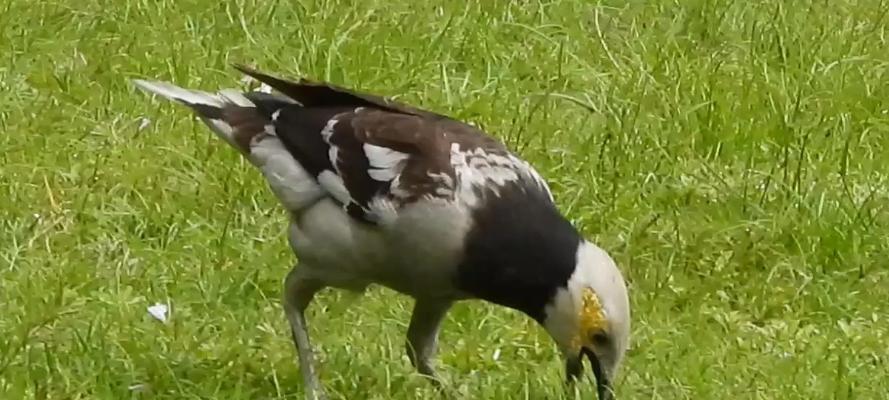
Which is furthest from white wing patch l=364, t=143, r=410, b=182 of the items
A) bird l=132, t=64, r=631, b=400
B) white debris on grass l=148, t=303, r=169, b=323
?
white debris on grass l=148, t=303, r=169, b=323

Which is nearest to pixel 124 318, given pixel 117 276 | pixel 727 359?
pixel 117 276

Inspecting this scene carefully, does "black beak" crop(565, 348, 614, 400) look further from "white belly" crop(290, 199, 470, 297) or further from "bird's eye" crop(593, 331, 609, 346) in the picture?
"white belly" crop(290, 199, 470, 297)

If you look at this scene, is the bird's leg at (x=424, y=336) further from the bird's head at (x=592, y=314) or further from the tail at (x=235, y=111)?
the tail at (x=235, y=111)

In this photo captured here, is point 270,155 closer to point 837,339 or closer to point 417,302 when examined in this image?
point 417,302

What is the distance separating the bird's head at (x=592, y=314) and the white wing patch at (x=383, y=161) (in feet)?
1.78

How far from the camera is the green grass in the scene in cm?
557

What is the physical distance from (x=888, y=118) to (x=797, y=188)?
94 centimetres

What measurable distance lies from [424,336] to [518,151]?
5.75ft

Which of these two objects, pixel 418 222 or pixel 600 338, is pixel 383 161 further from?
pixel 600 338

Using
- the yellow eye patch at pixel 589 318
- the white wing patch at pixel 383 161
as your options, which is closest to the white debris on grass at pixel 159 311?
the white wing patch at pixel 383 161

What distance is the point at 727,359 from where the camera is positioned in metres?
5.73

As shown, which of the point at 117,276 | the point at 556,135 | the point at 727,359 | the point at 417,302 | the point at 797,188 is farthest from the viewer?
the point at 556,135

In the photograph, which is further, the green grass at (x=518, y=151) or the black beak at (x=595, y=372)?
the green grass at (x=518, y=151)

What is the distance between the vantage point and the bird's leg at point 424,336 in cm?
537
